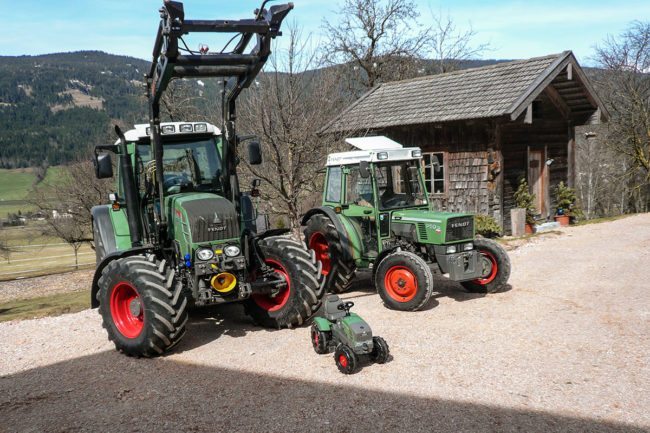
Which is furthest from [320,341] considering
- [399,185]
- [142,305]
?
[399,185]

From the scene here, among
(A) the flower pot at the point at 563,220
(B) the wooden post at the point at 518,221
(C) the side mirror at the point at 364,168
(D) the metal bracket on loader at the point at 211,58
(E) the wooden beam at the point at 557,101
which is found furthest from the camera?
(A) the flower pot at the point at 563,220

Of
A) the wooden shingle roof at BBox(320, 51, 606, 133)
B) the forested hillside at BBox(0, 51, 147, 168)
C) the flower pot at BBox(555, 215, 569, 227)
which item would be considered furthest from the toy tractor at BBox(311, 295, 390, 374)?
the forested hillside at BBox(0, 51, 147, 168)

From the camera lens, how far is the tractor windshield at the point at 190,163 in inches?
269

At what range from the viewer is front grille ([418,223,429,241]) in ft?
25.3

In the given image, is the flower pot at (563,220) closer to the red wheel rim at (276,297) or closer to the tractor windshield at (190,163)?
the red wheel rim at (276,297)

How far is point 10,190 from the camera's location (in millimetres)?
73875

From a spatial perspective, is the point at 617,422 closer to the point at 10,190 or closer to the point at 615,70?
the point at 615,70

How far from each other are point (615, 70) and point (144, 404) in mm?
25724

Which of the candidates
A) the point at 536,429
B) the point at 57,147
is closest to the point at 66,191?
the point at 536,429

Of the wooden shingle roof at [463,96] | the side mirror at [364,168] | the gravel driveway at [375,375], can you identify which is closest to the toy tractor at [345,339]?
the gravel driveway at [375,375]

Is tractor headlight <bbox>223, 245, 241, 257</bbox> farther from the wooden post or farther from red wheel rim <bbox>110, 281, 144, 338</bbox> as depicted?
the wooden post

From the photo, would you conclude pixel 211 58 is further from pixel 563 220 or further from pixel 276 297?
pixel 563 220

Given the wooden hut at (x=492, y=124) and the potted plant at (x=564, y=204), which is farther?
the potted plant at (x=564, y=204)

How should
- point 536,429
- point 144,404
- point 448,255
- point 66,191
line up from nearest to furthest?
point 536,429 < point 144,404 < point 448,255 < point 66,191
